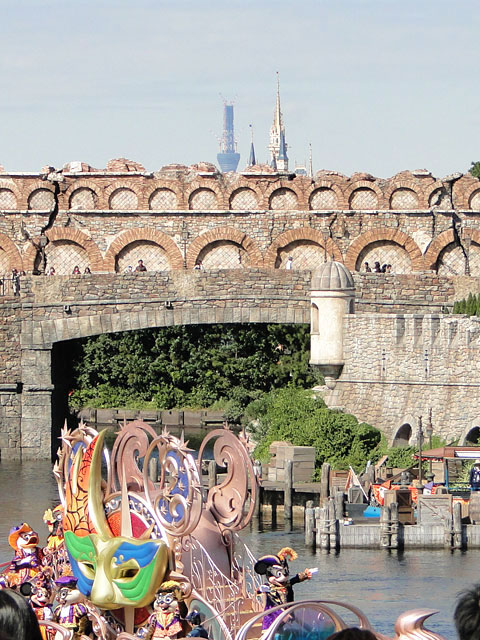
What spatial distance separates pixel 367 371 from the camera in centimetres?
3384

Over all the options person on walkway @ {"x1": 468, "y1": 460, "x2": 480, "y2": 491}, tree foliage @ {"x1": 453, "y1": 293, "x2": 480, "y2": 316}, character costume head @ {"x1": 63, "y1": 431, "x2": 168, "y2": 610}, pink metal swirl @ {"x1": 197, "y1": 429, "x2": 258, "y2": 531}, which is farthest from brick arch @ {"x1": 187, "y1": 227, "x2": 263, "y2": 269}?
character costume head @ {"x1": 63, "y1": 431, "x2": 168, "y2": 610}

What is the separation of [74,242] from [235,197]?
4890 millimetres

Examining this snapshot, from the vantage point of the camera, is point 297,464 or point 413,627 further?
point 297,464

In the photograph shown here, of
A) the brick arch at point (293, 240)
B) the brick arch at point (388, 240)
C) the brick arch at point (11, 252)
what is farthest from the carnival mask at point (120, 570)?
the brick arch at point (11, 252)

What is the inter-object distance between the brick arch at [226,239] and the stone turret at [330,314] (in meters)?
13.4

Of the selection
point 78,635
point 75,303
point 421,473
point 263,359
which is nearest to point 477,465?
point 421,473

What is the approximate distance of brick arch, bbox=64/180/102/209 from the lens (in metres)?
49.4

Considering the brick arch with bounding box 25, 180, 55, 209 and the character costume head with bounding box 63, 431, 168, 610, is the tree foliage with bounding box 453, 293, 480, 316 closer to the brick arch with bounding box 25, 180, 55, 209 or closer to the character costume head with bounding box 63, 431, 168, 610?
the character costume head with bounding box 63, 431, 168, 610

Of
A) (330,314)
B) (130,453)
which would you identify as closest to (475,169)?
(330,314)

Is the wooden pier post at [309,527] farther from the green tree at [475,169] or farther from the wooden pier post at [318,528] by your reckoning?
the green tree at [475,169]

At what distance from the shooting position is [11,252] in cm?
4834

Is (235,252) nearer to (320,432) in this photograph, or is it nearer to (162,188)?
(162,188)

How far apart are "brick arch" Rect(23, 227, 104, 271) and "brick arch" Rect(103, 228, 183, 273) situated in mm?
297

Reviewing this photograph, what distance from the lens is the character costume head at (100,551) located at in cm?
1552
